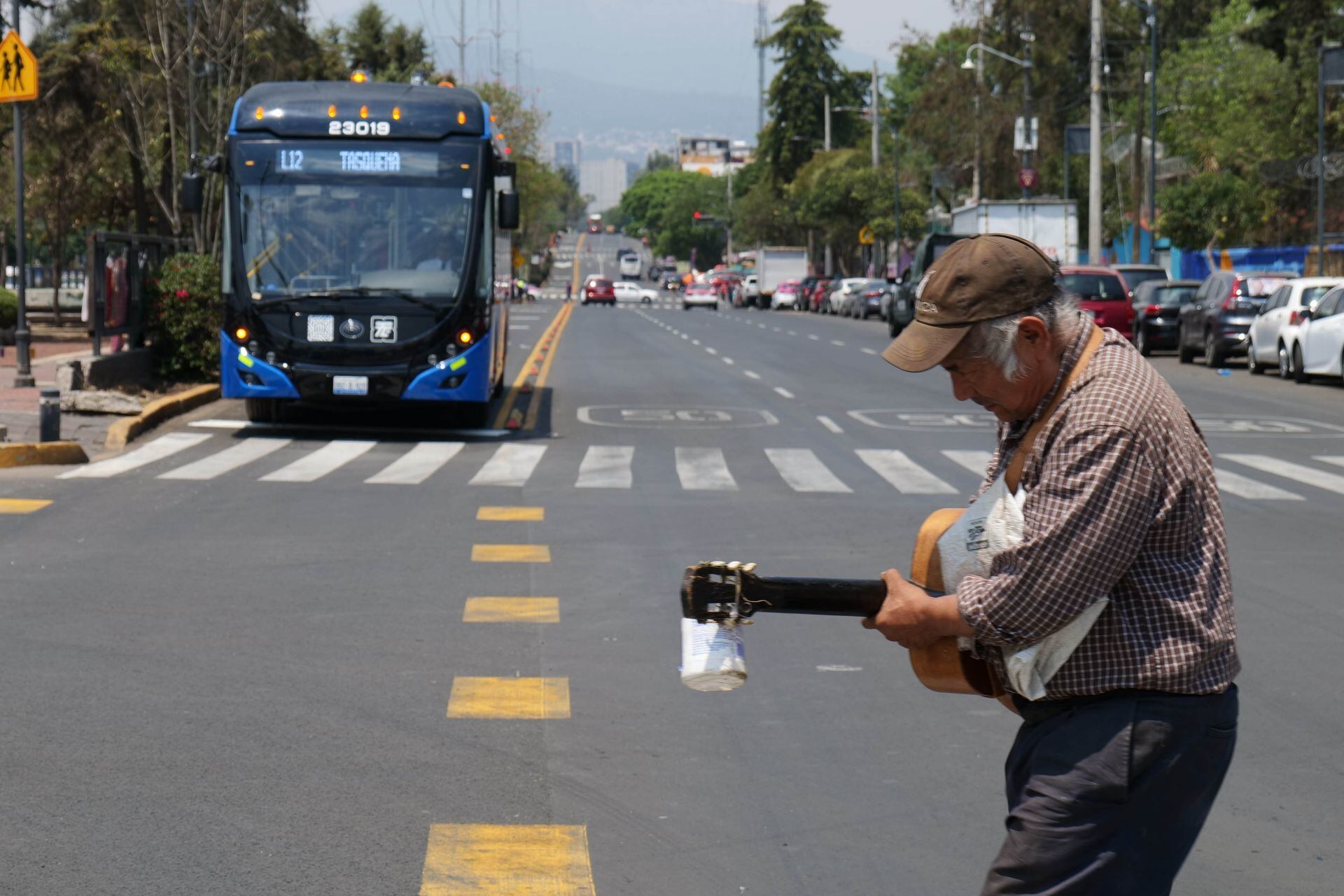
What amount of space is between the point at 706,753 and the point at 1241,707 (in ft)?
7.03

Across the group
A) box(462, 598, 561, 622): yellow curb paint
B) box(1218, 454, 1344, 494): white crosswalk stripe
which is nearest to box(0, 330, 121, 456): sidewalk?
box(462, 598, 561, 622): yellow curb paint

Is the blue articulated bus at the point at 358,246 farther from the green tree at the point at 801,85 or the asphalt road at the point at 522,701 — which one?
the green tree at the point at 801,85

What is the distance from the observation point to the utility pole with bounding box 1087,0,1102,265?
4709 centimetres

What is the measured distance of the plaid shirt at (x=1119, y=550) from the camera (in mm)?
3043

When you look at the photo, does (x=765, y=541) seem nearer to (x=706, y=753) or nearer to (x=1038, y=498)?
(x=706, y=753)

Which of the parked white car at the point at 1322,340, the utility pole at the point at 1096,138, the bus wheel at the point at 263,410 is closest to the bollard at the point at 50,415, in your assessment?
the bus wheel at the point at 263,410

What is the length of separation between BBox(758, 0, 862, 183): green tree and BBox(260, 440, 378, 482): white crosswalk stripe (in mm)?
94080

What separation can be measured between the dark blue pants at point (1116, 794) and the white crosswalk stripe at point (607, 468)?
11243 mm

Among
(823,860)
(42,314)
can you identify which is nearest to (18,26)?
(823,860)

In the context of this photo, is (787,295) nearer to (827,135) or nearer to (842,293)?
(842,293)

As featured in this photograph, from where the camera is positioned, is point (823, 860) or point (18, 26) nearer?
point (823, 860)

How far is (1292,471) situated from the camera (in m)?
15.8

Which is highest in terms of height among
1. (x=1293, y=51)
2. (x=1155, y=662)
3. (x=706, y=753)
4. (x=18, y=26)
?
(x=1293, y=51)

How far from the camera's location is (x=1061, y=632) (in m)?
3.14
